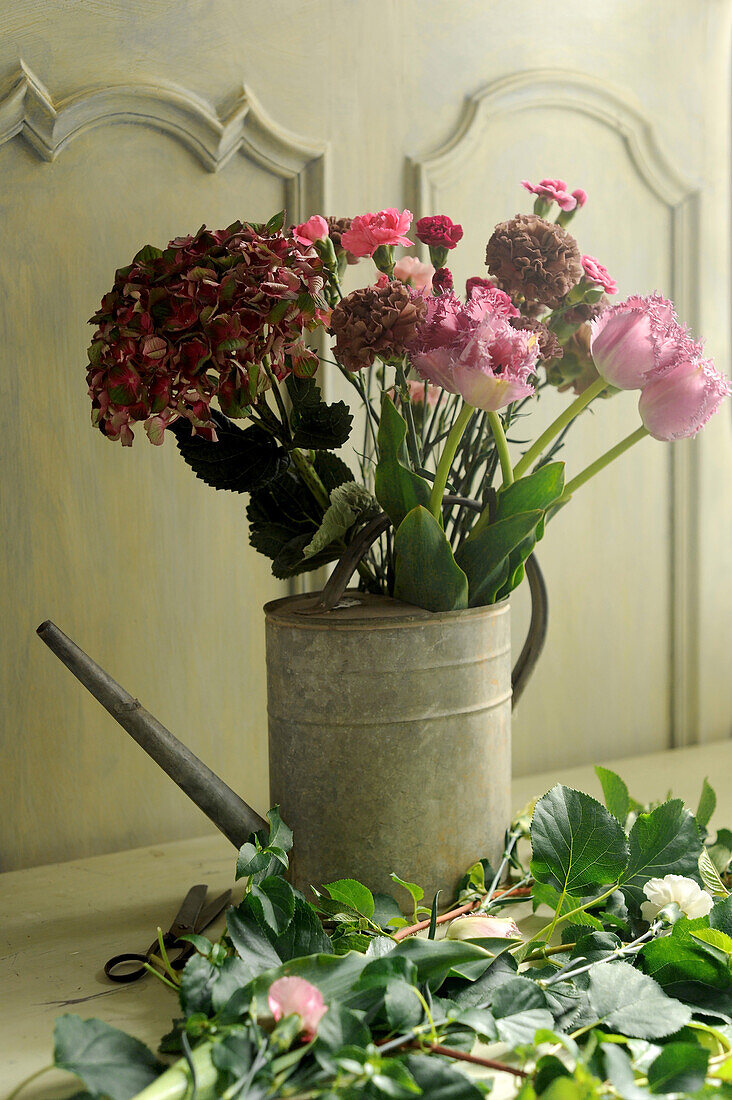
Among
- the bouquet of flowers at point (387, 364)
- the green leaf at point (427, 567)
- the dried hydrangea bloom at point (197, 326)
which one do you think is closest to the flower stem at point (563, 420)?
the bouquet of flowers at point (387, 364)

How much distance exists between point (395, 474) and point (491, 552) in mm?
100

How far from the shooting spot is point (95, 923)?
88 cm

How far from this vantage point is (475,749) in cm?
84

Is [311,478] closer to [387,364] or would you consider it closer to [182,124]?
[387,364]

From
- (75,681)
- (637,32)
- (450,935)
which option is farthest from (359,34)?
(450,935)

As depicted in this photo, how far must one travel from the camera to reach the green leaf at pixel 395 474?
816 millimetres

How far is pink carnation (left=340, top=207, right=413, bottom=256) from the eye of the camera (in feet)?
2.64

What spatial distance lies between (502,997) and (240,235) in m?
0.56

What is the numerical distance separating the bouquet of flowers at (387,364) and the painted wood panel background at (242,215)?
0.74ft

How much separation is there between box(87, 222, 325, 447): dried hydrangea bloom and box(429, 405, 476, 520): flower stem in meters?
0.13

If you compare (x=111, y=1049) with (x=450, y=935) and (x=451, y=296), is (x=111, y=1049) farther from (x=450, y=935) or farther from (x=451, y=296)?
(x=451, y=296)

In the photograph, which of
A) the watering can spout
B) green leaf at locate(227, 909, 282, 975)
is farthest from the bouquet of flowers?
green leaf at locate(227, 909, 282, 975)

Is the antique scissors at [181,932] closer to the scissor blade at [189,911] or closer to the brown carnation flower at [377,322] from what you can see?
the scissor blade at [189,911]

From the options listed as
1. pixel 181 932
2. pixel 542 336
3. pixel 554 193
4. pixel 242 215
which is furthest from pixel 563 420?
pixel 181 932
